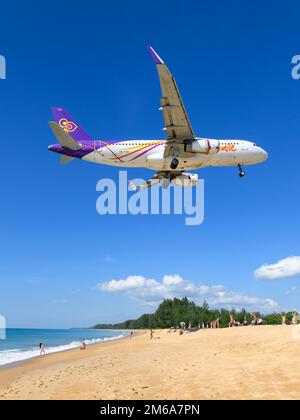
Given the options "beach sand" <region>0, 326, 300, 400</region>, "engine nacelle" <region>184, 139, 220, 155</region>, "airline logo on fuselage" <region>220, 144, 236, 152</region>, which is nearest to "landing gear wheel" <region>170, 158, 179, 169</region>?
"engine nacelle" <region>184, 139, 220, 155</region>

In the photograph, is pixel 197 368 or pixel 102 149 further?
pixel 102 149

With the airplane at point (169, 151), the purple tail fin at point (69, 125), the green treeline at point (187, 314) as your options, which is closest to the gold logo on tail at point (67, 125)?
the purple tail fin at point (69, 125)

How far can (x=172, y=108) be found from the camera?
31.5 meters

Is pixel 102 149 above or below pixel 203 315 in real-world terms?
above

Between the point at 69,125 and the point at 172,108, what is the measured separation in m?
12.9

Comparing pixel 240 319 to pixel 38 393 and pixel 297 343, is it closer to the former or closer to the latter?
pixel 297 343

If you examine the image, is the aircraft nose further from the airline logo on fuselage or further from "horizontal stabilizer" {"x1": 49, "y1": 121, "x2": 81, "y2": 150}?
"horizontal stabilizer" {"x1": 49, "y1": 121, "x2": 81, "y2": 150}

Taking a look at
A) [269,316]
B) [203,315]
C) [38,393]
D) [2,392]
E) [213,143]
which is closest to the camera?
[38,393]

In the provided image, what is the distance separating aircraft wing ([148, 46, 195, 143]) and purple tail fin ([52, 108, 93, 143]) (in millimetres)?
9015

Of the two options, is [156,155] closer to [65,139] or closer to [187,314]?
[65,139]

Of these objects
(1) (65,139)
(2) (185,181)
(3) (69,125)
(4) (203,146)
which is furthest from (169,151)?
(3) (69,125)

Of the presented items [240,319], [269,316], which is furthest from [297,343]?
[240,319]

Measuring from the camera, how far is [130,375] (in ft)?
77.0

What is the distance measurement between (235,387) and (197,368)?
5636 millimetres
